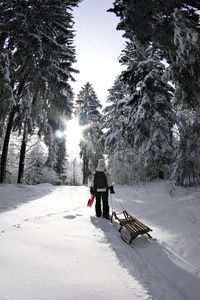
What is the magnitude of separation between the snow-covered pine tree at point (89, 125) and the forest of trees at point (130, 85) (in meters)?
6.59

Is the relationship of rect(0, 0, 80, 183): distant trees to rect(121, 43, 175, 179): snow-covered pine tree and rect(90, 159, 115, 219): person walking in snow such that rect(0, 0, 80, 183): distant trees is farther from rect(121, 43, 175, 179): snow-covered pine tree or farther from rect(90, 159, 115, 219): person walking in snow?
rect(90, 159, 115, 219): person walking in snow

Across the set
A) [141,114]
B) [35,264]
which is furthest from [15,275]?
[141,114]

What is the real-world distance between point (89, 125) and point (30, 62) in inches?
640

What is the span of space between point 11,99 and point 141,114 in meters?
8.26

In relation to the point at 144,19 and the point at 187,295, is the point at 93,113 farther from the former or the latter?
the point at 187,295

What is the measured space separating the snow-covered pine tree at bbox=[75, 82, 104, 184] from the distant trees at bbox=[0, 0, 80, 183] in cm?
1044

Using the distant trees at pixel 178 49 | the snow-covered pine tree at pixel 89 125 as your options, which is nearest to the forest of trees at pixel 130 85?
the distant trees at pixel 178 49

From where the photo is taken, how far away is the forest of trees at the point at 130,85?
6211 millimetres

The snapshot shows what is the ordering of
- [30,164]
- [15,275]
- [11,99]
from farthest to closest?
[30,164] < [11,99] < [15,275]

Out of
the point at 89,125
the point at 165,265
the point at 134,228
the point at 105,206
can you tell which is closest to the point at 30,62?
the point at 105,206

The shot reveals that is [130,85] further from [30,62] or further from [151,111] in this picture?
[30,62]

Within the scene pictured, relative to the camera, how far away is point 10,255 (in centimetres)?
231

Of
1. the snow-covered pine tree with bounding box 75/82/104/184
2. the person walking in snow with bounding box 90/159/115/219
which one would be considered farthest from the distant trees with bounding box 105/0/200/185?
the snow-covered pine tree with bounding box 75/82/104/184

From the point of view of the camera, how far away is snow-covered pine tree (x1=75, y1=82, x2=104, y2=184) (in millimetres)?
25375
